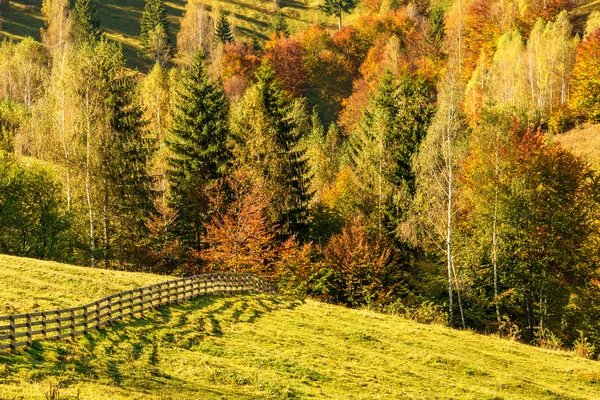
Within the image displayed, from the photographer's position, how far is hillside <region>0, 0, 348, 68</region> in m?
148

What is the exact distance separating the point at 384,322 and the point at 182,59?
422ft

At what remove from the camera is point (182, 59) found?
14925cm

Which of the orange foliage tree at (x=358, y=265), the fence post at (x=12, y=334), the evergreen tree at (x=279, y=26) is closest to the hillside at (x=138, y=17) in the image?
the evergreen tree at (x=279, y=26)

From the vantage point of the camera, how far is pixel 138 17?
17462 centimetres

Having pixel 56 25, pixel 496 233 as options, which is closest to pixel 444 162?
pixel 496 233

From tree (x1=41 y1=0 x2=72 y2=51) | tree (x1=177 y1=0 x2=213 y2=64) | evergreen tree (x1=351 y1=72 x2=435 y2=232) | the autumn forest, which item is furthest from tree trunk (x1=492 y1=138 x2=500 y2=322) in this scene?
tree (x1=177 y1=0 x2=213 y2=64)

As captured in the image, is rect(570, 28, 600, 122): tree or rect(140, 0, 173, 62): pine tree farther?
rect(140, 0, 173, 62): pine tree

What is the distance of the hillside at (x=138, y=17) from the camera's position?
148 m

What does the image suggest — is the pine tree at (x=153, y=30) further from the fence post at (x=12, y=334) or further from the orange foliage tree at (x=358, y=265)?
the fence post at (x=12, y=334)

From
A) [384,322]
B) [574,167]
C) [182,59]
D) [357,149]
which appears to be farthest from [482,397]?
[182,59]

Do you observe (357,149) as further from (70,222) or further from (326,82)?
(326,82)

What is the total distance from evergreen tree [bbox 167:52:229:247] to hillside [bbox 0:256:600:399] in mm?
13667

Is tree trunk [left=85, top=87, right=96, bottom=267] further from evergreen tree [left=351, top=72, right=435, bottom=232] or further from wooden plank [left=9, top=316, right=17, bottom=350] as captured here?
evergreen tree [left=351, top=72, right=435, bottom=232]

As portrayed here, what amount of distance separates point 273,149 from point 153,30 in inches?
4391
